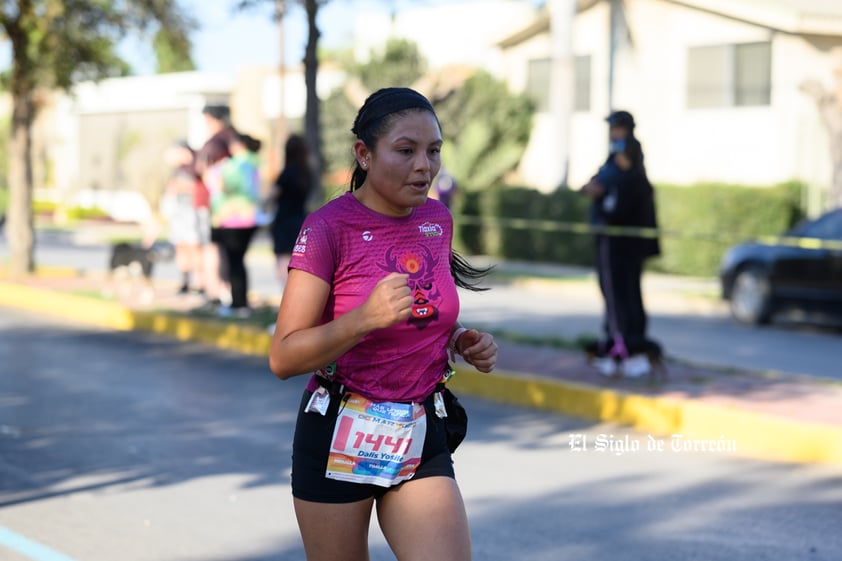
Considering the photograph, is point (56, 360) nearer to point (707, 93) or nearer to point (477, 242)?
point (477, 242)

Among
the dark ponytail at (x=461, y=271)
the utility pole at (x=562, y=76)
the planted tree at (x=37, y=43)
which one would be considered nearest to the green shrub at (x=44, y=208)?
the utility pole at (x=562, y=76)

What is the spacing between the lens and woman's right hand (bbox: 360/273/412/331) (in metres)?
3.26

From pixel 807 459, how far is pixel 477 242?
19.3 meters

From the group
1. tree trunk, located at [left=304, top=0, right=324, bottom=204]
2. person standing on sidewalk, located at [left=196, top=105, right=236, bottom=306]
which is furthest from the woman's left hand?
tree trunk, located at [left=304, top=0, right=324, bottom=204]

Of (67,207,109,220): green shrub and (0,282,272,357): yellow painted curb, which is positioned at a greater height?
(0,282,272,357): yellow painted curb

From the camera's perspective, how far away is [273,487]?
702 cm

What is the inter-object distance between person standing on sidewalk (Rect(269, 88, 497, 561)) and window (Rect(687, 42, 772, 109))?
2551 cm

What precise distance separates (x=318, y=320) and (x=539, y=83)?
30235mm

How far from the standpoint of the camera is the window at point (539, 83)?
32.9 m

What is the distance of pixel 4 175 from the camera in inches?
2124

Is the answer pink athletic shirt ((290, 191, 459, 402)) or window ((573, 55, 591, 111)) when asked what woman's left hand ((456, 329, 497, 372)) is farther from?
window ((573, 55, 591, 111))

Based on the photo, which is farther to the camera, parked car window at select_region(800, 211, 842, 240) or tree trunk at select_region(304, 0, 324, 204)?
parked car window at select_region(800, 211, 842, 240)

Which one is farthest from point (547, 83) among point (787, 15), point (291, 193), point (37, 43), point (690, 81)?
point (291, 193)

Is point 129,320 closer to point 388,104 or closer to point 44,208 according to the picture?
point 388,104
